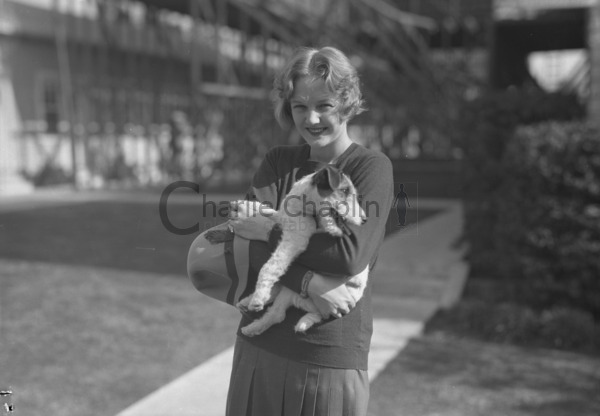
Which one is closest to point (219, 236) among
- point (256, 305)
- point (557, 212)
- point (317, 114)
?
point (256, 305)

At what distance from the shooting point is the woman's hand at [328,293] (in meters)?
1.78

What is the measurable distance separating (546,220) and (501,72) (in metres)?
5.58

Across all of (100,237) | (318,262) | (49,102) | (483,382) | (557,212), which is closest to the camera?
(318,262)

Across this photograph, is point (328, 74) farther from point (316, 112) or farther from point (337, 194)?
point (337, 194)

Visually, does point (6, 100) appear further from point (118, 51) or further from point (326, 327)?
point (326, 327)

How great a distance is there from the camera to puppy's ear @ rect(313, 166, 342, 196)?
165 cm

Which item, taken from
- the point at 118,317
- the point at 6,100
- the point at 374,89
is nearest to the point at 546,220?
the point at 118,317

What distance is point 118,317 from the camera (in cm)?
573

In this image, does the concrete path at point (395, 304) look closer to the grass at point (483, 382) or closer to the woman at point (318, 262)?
the grass at point (483, 382)

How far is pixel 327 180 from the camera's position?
5.43ft

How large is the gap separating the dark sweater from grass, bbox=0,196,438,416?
1.36 feet

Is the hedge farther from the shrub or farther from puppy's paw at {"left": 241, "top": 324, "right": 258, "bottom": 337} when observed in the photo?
puppy's paw at {"left": 241, "top": 324, "right": 258, "bottom": 337}

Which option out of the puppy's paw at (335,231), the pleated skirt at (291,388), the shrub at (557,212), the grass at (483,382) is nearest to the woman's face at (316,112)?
the puppy's paw at (335,231)

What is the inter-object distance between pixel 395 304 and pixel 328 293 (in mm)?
4449
